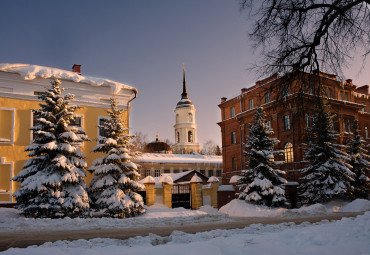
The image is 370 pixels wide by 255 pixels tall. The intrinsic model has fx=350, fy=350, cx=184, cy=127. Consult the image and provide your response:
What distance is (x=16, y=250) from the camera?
6.48 metres

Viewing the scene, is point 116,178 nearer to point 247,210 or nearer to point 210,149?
point 247,210

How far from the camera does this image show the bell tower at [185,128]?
74875mm

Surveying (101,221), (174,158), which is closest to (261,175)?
(101,221)

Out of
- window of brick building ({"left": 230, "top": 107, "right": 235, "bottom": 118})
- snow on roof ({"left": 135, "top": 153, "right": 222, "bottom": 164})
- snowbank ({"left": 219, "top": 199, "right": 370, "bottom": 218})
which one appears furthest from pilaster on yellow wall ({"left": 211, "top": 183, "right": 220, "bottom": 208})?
snow on roof ({"left": 135, "top": 153, "right": 222, "bottom": 164})

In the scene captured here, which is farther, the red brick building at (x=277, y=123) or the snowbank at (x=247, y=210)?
the red brick building at (x=277, y=123)

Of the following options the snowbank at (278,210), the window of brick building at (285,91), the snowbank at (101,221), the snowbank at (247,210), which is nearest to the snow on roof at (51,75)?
the snowbank at (101,221)

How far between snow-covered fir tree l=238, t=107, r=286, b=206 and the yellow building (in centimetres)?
1036

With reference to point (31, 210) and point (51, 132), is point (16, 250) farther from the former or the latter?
point (51, 132)

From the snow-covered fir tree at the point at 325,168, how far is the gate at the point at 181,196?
9759mm

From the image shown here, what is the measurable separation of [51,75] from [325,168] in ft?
66.6

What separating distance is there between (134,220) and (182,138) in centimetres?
5970

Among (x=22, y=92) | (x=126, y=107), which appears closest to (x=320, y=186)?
(x=126, y=107)

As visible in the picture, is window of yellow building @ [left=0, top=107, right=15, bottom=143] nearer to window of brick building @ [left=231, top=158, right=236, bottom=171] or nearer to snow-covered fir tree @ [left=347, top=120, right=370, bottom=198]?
A: snow-covered fir tree @ [left=347, top=120, right=370, bottom=198]

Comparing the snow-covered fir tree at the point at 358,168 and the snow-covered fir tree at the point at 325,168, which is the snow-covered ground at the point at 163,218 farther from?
the snow-covered fir tree at the point at 358,168
